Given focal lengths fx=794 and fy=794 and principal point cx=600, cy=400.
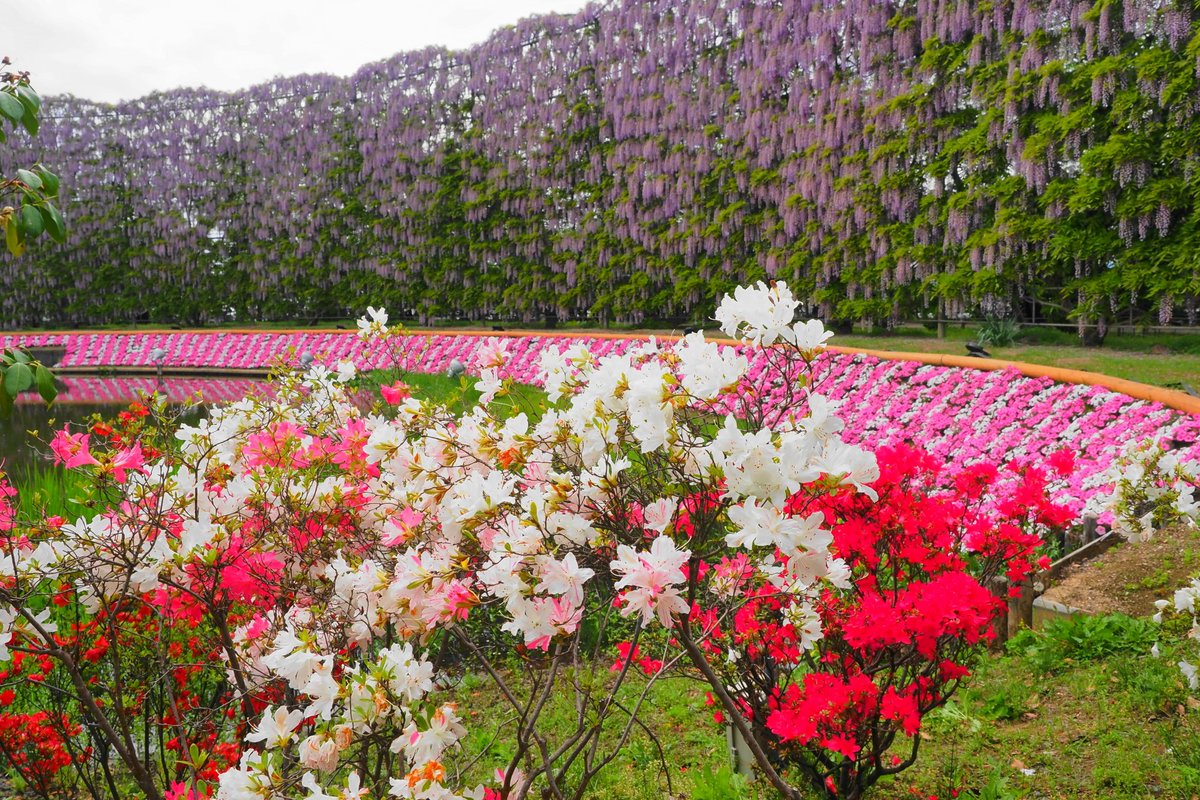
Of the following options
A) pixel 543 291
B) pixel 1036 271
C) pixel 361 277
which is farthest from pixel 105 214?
pixel 1036 271

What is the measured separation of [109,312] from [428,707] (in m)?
25.1

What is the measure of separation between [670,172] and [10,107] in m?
13.1

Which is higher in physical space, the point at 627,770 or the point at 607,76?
the point at 607,76

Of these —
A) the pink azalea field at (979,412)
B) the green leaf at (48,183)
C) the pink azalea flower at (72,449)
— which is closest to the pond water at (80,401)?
the pink azalea field at (979,412)

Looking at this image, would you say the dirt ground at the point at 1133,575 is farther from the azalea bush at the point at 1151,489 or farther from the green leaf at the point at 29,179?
the green leaf at the point at 29,179

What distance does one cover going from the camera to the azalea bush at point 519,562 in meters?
1.35

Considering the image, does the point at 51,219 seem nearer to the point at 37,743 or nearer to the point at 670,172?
the point at 37,743

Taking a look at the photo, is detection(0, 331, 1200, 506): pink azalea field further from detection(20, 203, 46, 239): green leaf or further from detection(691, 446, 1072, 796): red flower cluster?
detection(20, 203, 46, 239): green leaf

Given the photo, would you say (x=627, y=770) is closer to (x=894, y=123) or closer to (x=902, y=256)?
(x=902, y=256)

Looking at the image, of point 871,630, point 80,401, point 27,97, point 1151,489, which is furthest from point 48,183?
point 80,401

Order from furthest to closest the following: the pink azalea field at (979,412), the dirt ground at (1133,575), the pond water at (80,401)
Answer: the pond water at (80,401) < the pink azalea field at (979,412) < the dirt ground at (1133,575)

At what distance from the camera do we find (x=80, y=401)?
1125 cm

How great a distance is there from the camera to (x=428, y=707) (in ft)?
5.17

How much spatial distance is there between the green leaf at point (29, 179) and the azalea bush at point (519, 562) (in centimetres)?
63
